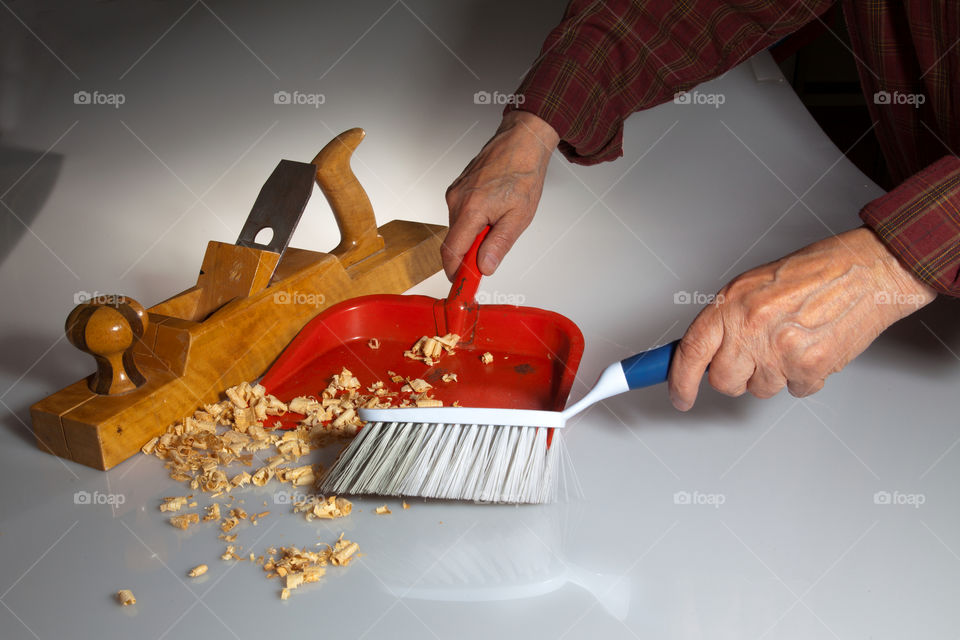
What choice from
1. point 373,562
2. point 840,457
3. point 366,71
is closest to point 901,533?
point 840,457

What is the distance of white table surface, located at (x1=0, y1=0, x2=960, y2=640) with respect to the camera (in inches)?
34.9

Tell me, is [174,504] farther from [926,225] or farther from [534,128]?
[926,225]

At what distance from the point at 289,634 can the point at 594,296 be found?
0.96 m

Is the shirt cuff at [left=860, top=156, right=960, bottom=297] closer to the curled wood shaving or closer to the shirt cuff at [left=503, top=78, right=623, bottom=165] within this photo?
the shirt cuff at [left=503, top=78, right=623, bottom=165]

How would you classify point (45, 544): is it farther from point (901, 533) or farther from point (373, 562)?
point (901, 533)

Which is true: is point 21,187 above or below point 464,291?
above

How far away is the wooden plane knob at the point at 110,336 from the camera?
1.10 meters

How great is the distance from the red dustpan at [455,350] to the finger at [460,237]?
1 cm

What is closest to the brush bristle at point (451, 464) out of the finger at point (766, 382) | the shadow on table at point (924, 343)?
the finger at point (766, 382)

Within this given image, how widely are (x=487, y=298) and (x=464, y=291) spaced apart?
0.27 meters

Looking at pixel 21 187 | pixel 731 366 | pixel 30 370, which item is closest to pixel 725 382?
pixel 731 366

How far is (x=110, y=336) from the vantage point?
1.10m

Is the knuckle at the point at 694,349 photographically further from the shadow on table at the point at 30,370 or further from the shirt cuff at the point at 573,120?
the shadow on table at the point at 30,370

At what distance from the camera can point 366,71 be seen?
2199 millimetres
